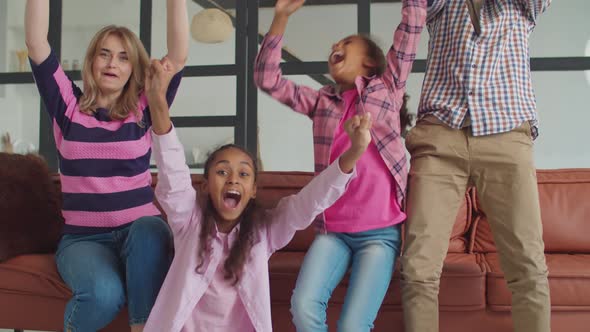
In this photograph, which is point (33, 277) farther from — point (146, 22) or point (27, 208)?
point (146, 22)

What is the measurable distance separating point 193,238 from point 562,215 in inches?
60.8

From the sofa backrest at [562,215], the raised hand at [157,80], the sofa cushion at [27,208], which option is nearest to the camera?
the raised hand at [157,80]

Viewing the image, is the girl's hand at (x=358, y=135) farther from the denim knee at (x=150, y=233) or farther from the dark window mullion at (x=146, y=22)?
the dark window mullion at (x=146, y=22)

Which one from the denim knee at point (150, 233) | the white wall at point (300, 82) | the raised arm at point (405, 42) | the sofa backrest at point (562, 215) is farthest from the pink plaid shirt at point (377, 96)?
the white wall at point (300, 82)

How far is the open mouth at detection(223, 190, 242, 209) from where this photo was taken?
1604 mm

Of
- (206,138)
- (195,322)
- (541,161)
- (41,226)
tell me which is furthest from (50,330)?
(541,161)

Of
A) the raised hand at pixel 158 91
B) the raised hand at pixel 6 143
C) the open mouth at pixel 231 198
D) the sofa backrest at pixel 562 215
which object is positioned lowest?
the sofa backrest at pixel 562 215

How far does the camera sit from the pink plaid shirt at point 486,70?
1707 mm

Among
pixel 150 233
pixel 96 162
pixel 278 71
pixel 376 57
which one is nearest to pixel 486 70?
pixel 376 57

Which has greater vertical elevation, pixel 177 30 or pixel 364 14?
pixel 364 14

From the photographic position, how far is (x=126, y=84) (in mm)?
1877

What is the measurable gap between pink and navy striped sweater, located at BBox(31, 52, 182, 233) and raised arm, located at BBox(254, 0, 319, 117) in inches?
16.3

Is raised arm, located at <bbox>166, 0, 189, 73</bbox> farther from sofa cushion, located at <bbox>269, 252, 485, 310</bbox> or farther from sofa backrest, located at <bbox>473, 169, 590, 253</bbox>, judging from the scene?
sofa backrest, located at <bbox>473, 169, 590, 253</bbox>

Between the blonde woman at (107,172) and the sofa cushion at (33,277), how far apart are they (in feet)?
0.38
